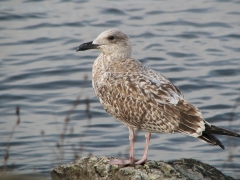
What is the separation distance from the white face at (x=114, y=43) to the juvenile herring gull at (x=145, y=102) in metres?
0.25

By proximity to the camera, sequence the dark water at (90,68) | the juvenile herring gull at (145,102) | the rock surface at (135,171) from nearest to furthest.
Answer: the rock surface at (135,171)
the juvenile herring gull at (145,102)
the dark water at (90,68)

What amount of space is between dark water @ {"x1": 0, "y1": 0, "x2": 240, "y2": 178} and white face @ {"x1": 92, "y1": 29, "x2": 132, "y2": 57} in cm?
84

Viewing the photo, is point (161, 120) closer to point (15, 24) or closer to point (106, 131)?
point (106, 131)

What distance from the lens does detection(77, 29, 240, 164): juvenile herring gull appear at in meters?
7.30

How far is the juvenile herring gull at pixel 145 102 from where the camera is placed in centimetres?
730

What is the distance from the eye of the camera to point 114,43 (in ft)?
28.0

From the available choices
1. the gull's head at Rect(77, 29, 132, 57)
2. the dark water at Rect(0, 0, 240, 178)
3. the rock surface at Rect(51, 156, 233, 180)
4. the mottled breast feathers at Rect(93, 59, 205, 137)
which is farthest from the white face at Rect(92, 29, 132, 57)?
the rock surface at Rect(51, 156, 233, 180)

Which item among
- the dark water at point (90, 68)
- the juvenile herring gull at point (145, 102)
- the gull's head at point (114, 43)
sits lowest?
the dark water at point (90, 68)

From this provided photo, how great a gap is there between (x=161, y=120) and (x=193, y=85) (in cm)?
576

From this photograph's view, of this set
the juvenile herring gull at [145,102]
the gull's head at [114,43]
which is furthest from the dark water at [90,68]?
the juvenile herring gull at [145,102]

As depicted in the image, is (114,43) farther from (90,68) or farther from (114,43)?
(90,68)

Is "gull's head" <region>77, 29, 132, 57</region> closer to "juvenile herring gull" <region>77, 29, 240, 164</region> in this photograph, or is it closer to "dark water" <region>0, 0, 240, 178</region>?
"juvenile herring gull" <region>77, 29, 240, 164</region>

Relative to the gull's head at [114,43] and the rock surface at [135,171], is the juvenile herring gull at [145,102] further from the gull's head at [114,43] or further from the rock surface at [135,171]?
the gull's head at [114,43]

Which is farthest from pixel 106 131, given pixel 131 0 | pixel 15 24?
pixel 131 0
